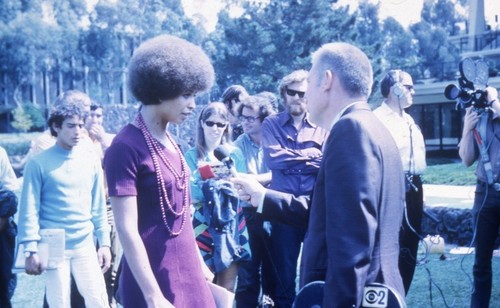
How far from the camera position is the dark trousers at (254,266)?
4984 mm

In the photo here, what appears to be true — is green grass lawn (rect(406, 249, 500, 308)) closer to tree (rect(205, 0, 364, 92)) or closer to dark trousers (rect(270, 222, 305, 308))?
dark trousers (rect(270, 222, 305, 308))

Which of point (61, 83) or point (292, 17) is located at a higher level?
point (292, 17)

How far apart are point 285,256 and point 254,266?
0.31m

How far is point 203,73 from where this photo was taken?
103 inches

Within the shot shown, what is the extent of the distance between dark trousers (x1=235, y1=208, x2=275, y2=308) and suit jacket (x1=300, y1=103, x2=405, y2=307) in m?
2.44

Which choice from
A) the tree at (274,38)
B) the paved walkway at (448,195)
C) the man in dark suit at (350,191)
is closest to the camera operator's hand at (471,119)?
the man in dark suit at (350,191)

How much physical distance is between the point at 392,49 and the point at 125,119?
3069cm

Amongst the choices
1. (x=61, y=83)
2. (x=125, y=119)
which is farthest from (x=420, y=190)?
(x=61, y=83)

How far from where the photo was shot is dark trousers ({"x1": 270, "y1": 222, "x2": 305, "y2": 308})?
485cm

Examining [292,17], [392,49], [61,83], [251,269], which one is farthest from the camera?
[392,49]

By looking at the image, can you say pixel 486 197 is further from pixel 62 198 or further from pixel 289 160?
pixel 62 198

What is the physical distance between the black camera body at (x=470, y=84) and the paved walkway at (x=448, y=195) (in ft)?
20.6

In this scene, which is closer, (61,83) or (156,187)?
(156,187)

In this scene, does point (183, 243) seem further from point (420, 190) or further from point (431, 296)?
point (431, 296)
